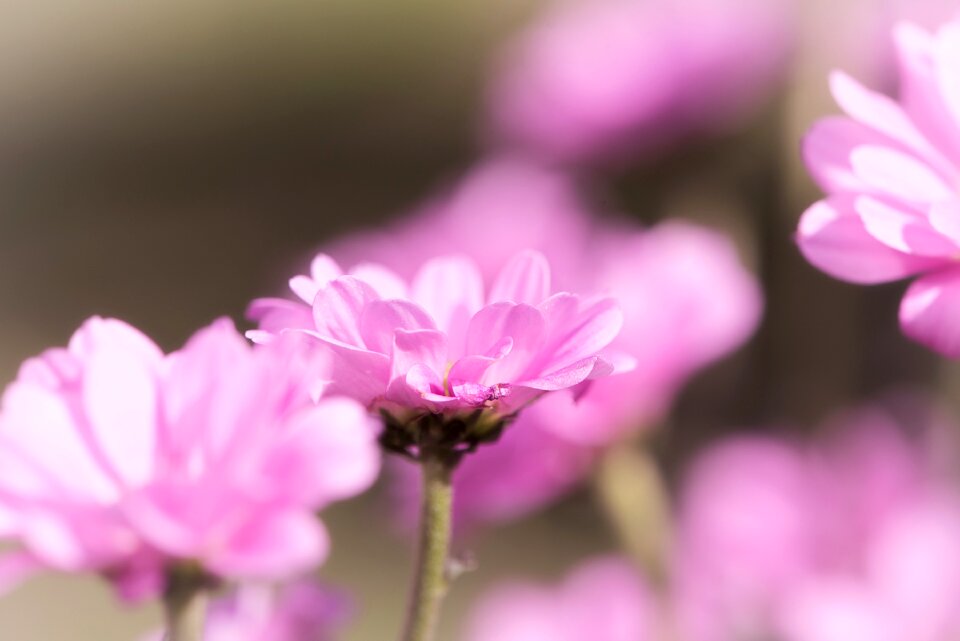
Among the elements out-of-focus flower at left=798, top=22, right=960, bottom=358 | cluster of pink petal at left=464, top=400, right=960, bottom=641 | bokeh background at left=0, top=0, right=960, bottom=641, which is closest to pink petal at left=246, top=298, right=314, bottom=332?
out-of-focus flower at left=798, top=22, right=960, bottom=358

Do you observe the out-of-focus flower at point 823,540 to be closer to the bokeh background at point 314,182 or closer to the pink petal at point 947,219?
the bokeh background at point 314,182

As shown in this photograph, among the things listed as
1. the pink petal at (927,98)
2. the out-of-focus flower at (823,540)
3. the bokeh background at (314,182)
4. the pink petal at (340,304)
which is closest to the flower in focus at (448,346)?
the pink petal at (340,304)

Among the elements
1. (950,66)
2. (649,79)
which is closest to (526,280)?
(950,66)

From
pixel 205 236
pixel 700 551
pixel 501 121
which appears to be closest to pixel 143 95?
→ pixel 205 236

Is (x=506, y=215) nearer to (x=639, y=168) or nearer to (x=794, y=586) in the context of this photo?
(x=639, y=168)

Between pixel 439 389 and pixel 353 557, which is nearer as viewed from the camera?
pixel 439 389

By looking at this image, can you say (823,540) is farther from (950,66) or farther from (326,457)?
(326,457)

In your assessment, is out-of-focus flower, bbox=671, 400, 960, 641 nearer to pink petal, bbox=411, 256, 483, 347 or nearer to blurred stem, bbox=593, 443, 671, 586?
blurred stem, bbox=593, 443, 671, 586
